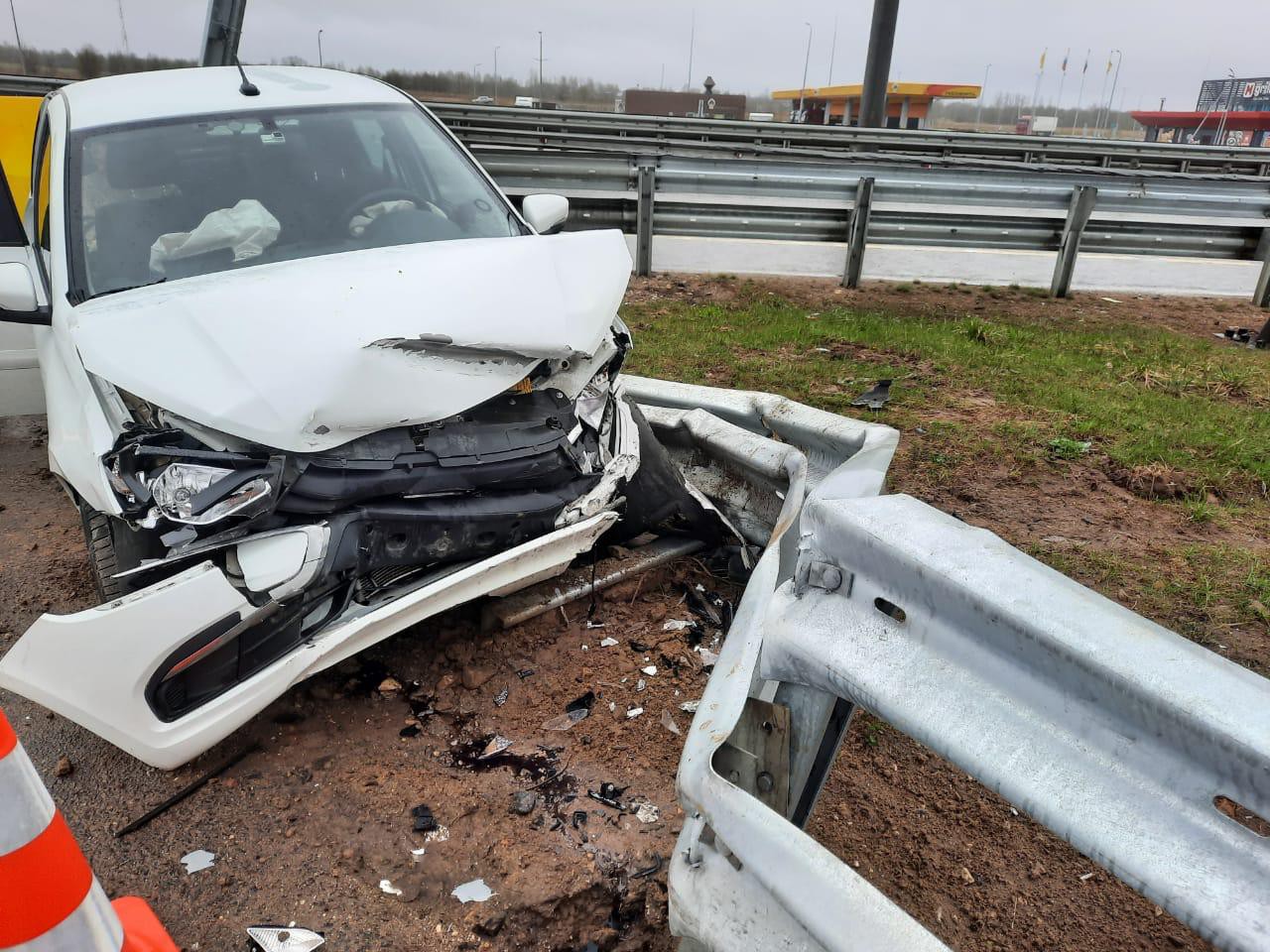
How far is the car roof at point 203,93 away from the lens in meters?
3.71

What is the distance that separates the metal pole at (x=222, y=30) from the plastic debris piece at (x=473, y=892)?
7.10 m

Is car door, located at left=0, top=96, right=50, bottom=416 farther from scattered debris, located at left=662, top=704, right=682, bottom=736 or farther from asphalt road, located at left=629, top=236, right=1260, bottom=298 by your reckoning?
asphalt road, located at left=629, top=236, right=1260, bottom=298

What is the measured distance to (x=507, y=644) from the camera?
327cm

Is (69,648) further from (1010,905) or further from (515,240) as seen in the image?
(1010,905)

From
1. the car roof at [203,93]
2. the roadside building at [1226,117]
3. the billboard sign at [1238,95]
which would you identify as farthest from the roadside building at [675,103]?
the car roof at [203,93]

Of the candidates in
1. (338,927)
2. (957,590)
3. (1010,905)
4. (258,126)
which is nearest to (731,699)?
(957,590)

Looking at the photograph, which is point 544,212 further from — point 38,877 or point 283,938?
point 38,877

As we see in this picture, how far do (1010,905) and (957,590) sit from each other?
125cm

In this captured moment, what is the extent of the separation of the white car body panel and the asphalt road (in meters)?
6.66

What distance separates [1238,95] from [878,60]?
4333 cm

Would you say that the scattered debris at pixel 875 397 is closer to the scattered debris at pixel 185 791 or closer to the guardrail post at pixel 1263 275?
the scattered debris at pixel 185 791

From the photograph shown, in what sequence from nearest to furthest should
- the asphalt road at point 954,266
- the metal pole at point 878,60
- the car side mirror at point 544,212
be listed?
1. the car side mirror at point 544,212
2. the asphalt road at point 954,266
3. the metal pole at point 878,60

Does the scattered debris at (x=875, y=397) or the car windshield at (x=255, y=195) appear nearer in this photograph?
the car windshield at (x=255, y=195)

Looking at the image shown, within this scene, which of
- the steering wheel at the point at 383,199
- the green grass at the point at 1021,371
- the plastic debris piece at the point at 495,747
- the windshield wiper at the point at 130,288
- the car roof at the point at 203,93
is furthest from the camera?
the green grass at the point at 1021,371
